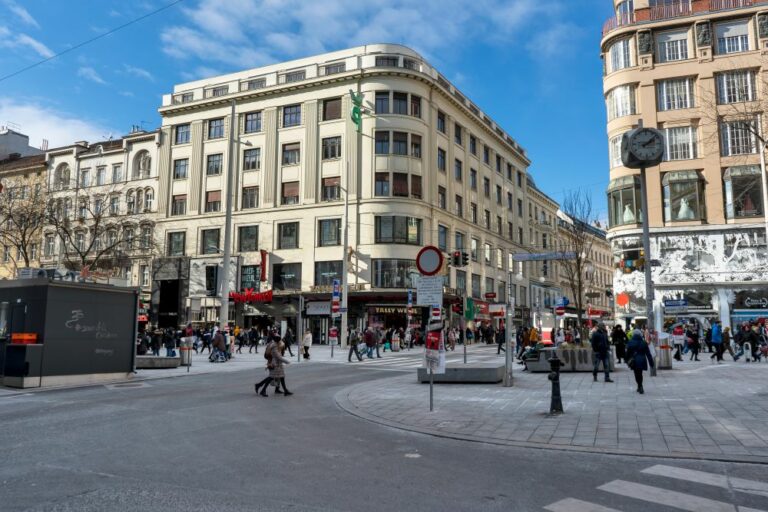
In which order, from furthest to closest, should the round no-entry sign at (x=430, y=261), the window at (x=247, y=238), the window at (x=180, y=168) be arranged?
the window at (x=180, y=168) < the window at (x=247, y=238) < the round no-entry sign at (x=430, y=261)

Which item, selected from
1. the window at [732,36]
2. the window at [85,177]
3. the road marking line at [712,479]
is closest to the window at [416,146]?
the window at [732,36]

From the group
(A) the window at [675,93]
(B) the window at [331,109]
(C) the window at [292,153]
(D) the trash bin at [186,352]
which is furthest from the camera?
(C) the window at [292,153]

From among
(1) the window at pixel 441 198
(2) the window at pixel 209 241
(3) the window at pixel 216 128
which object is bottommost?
(2) the window at pixel 209 241

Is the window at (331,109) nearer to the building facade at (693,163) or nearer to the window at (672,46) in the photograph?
the building facade at (693,163)

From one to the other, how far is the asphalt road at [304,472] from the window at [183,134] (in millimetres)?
46043

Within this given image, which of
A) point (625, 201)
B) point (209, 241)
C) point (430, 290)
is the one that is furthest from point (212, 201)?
point (430, 290)

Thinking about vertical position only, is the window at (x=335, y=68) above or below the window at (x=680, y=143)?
above

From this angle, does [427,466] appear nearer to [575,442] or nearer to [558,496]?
[558,496]

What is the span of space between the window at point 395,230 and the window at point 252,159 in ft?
40.6

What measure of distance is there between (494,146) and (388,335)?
31008 mm

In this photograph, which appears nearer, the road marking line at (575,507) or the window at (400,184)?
the road marking line at (575,507)

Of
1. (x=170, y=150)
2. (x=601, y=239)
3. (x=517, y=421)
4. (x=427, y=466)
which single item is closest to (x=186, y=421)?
(x=427, y=466)

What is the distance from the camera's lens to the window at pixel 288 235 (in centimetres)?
4669

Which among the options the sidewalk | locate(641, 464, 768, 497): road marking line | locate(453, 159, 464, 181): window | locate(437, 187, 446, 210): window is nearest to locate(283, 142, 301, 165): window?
locate(437, 187, 446, 210): window
